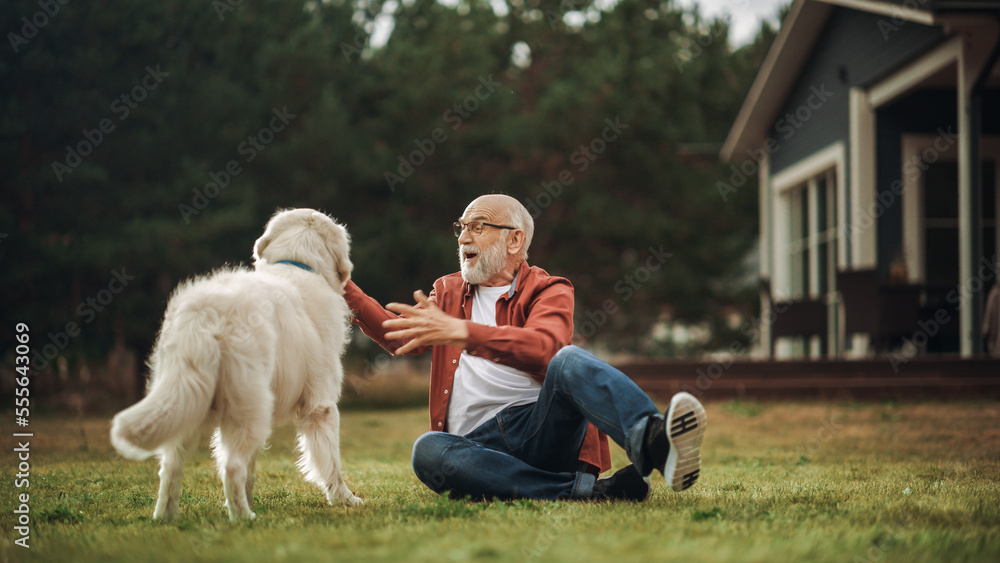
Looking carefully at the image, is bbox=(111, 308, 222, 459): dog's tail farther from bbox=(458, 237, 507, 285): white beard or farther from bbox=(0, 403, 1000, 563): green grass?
bbox=(458, 237, 507, 285): white beard

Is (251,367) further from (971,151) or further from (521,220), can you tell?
(971,151)

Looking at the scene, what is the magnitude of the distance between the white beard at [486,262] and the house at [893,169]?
8.16m

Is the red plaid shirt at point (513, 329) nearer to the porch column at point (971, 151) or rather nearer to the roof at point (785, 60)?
the porch column at point (971, 151)

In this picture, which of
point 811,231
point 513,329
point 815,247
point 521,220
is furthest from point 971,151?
point 513,329

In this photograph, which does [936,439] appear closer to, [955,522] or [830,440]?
[830,440]

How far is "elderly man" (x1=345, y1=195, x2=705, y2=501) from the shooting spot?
138 inches

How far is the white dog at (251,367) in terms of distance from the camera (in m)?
3.38

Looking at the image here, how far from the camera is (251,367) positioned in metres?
3.57

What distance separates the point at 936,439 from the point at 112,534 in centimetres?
654

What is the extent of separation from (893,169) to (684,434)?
11.2 m

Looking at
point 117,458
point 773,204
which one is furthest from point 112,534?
point 773,204

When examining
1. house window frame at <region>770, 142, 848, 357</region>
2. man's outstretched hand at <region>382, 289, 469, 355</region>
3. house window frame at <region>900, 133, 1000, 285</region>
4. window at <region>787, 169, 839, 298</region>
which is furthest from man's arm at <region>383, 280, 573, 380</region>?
window at <region>787, 169, 839, 298</region>

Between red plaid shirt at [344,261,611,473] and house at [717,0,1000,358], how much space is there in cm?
808

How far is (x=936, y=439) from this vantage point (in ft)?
23.8
